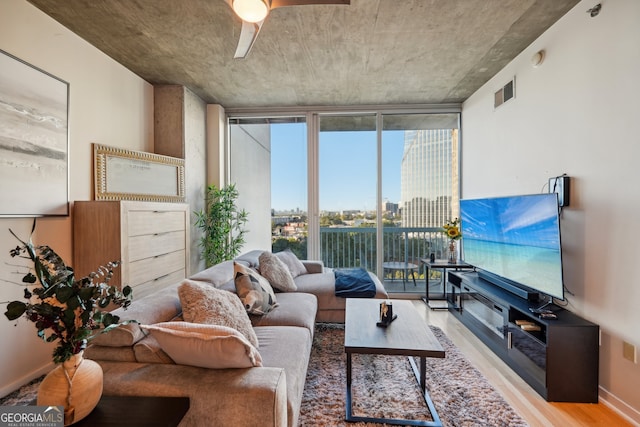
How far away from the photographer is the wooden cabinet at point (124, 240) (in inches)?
92.0

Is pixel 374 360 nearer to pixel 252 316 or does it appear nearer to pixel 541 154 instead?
pixel 252 316

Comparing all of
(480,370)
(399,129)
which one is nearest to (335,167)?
(399,129)

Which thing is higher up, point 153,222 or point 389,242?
point 153,222

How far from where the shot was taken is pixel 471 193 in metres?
3.87

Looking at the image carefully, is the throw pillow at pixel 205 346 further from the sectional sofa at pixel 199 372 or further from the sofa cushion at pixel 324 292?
the sofa cushion at pixel 324 292

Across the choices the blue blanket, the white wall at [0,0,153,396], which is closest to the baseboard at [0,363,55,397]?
the white wall at [0,0,153,396]

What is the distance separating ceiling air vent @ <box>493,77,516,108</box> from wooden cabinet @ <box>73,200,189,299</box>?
3607 millimetres

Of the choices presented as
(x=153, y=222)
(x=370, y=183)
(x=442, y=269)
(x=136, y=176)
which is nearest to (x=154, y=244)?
(x=153, y=222)

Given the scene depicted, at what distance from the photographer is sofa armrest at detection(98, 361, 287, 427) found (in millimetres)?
1104

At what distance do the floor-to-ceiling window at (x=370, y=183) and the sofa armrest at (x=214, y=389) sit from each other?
309 cm

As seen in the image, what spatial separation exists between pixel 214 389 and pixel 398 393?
134 centimetres

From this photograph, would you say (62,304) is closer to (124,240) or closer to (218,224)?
(124,240)

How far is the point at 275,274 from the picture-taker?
9.32ft

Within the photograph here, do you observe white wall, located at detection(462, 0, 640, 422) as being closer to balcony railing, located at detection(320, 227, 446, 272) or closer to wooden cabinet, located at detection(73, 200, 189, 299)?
balcony railing, located at detection(320, 227, 446, 272)
